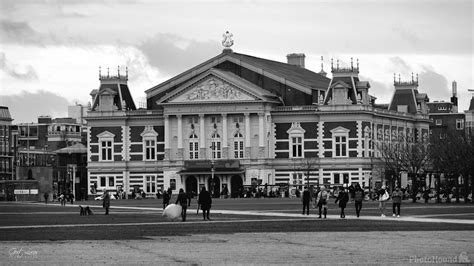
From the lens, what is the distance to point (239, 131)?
157m

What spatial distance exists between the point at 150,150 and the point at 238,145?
35.9ft

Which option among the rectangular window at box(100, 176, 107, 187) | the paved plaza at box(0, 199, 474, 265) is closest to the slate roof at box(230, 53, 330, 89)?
the rectangular window at box(100, 176, 107, 187)

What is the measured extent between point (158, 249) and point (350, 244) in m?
6.34

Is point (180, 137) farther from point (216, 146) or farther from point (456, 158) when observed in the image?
point (456, 158)

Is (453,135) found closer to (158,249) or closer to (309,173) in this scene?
(309,173)

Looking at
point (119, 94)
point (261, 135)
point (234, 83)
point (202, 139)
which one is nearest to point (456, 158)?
point (261, 135)

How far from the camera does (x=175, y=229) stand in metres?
59.8

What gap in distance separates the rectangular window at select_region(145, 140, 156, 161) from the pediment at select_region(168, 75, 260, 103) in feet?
21.4

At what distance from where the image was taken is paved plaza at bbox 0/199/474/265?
136ft

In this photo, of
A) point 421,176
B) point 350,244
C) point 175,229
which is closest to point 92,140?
point 421,176

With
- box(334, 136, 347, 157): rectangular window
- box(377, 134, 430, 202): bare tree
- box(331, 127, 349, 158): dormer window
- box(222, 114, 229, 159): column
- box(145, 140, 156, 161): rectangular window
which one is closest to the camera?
box(377, 134, 430, 202): bare tree

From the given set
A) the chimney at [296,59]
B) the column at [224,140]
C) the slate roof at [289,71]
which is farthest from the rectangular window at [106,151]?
the chimney at [296,59]

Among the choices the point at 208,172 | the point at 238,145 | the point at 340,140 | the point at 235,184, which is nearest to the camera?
the point at 340,140

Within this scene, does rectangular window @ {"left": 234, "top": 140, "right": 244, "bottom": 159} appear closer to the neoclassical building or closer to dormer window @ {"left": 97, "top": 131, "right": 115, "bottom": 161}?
the neoclassical building
